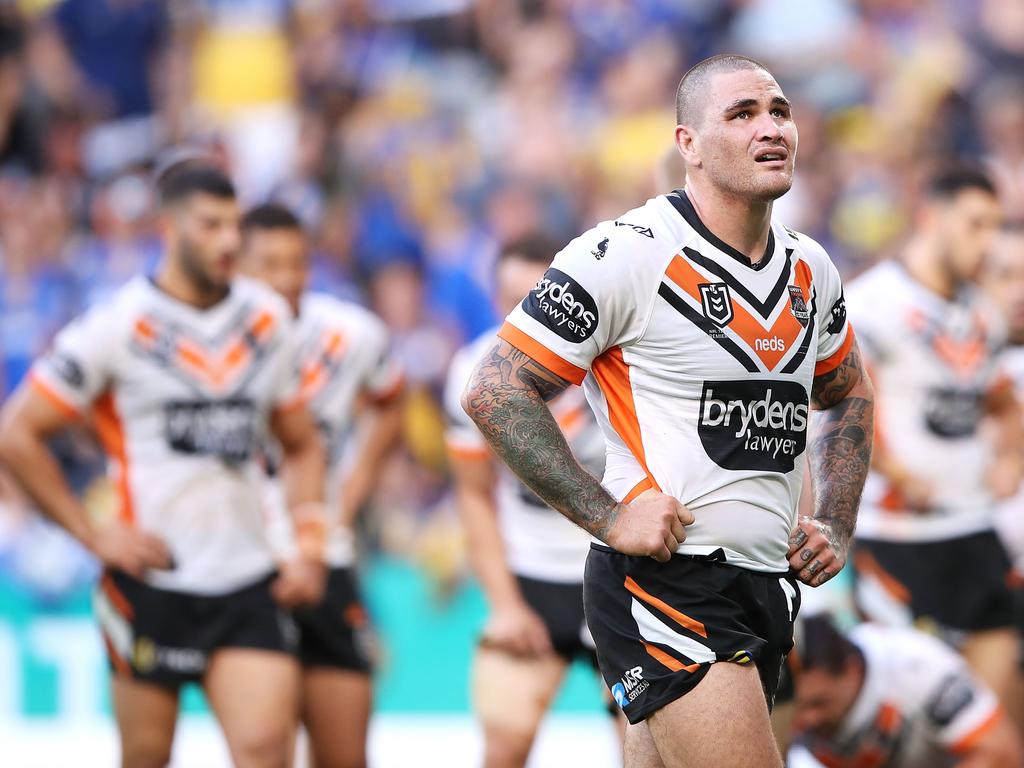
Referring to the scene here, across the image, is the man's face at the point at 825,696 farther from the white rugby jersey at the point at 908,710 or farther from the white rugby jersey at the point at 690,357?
the white rugby jersey at the point at 690,357

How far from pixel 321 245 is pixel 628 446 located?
34.9ft

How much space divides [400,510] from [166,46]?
6729 mm

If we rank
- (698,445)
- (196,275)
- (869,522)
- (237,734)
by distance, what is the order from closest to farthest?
(698,445), (237,734), (196,275), (869,522)

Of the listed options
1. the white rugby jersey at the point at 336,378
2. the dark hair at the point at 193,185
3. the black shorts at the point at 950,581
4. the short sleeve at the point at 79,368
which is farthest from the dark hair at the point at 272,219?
the black shorts at the point at 950,581

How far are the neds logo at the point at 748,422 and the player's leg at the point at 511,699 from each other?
2876 millimetres

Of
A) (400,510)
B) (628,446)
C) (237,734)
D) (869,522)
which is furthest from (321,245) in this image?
(628,446)

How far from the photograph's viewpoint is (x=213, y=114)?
1666 centimetres

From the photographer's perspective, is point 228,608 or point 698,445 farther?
point 228,608

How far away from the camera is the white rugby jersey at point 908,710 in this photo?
6859 millimetres

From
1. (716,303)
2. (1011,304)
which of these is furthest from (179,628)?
(1011,304)

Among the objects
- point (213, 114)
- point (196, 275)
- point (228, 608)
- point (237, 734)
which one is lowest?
point (237, 734)

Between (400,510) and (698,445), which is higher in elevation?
(698,445)

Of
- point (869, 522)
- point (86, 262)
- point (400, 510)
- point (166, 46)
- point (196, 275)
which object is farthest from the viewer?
point (166, 46)

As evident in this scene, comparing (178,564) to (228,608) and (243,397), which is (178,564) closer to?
(228,608)
